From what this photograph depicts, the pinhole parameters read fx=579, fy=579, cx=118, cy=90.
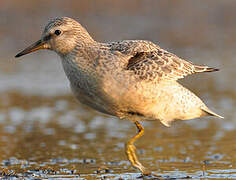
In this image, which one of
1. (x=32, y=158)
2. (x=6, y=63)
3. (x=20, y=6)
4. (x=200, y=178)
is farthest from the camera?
(x=20, y=6)

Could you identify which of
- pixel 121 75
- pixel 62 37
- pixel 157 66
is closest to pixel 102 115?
pixel 157 66

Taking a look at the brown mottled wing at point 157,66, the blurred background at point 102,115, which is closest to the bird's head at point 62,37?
the brown mottled wing at point 157,66

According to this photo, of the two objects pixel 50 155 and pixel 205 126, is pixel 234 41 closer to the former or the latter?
pixel 205 126

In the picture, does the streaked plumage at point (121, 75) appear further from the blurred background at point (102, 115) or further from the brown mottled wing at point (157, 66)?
the blurred background at point (102, 115)

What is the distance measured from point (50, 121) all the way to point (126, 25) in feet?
23.8

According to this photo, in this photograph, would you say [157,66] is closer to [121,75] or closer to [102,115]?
[121,75]

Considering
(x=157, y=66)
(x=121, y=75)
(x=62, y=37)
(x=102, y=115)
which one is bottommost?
(x=121, y=75)

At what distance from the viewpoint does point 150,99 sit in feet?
23.5

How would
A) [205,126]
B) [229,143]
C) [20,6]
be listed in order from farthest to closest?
[20,6] < [205,126] < [229,143]

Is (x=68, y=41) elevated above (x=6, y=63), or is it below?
below

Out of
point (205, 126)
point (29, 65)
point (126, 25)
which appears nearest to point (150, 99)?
point (205, 126)

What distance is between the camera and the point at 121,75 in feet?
22.9

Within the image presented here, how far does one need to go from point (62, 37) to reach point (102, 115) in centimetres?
444

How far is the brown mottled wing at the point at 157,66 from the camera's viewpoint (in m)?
7.18
